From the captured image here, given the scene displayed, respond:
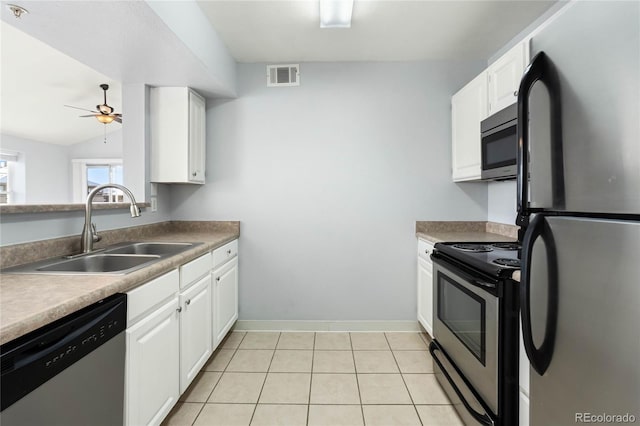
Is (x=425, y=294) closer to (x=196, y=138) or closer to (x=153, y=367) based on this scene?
(x=153, y=367)

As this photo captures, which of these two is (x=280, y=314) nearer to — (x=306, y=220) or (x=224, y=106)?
(x=306, y=220)

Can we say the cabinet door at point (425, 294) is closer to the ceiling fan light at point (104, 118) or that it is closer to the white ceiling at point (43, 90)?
the white ceiling at point (43, 90)

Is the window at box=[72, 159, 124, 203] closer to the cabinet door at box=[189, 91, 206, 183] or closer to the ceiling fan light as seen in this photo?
the ceiling fan light

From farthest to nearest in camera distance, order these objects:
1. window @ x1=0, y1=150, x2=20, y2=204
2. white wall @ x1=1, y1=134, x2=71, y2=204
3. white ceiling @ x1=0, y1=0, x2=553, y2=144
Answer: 1. white wall @ x1=1, y1=134, x2=71, y2=204
2. window @ x1=0, y1=150, x2=20, y2=204
3. white ceiling @ x1=0, y1=0, x2=553, y2=144

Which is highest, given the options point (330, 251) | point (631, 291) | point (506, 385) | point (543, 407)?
point (631, 291)

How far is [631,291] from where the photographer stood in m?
0.67

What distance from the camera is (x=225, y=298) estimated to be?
8.21 ft

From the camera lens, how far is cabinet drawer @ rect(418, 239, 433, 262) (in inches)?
98.3

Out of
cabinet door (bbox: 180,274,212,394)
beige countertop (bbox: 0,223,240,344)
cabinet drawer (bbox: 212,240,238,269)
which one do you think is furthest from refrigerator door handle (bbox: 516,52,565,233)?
cabinet drawer (bbox: 212,240,238,269)

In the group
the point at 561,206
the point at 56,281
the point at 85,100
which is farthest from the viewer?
the point at 85,100

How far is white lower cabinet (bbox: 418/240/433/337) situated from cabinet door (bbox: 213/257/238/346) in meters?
1.68

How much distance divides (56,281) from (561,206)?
177cm

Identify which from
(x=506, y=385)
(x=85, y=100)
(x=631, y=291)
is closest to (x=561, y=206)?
(x=631, y=291)

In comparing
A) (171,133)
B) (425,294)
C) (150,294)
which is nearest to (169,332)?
(150,294)
